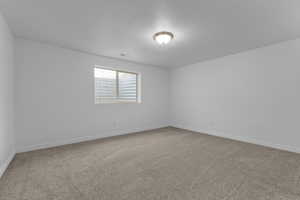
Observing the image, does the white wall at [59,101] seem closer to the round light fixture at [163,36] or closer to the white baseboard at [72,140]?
the white baseboard at [72,140]

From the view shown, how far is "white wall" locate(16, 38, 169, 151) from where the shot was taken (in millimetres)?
2615

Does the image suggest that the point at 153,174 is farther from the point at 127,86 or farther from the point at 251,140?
the point at 127,86

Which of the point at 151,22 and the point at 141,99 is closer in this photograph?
the point at 151,22

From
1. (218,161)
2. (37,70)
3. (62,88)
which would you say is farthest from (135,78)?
(218,161)

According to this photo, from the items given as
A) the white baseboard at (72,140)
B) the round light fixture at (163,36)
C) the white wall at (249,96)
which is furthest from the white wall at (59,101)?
the white wall at (249,96)

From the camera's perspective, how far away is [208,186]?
160cm

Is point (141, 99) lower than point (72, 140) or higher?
higher

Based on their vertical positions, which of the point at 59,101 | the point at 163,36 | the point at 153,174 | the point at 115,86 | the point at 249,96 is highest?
the point at 163,36

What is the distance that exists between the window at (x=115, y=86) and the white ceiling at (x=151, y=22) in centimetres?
91

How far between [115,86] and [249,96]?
3.70 meters

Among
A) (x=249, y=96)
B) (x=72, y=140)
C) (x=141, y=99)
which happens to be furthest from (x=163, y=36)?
(x=72, y=140)

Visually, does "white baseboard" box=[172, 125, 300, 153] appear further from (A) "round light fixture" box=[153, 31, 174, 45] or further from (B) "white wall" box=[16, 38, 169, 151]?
(A) "round light fixture" box=[153, 31, 174, 45]

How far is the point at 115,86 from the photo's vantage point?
4047mm

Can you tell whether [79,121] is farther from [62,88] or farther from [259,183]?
[259,183]
